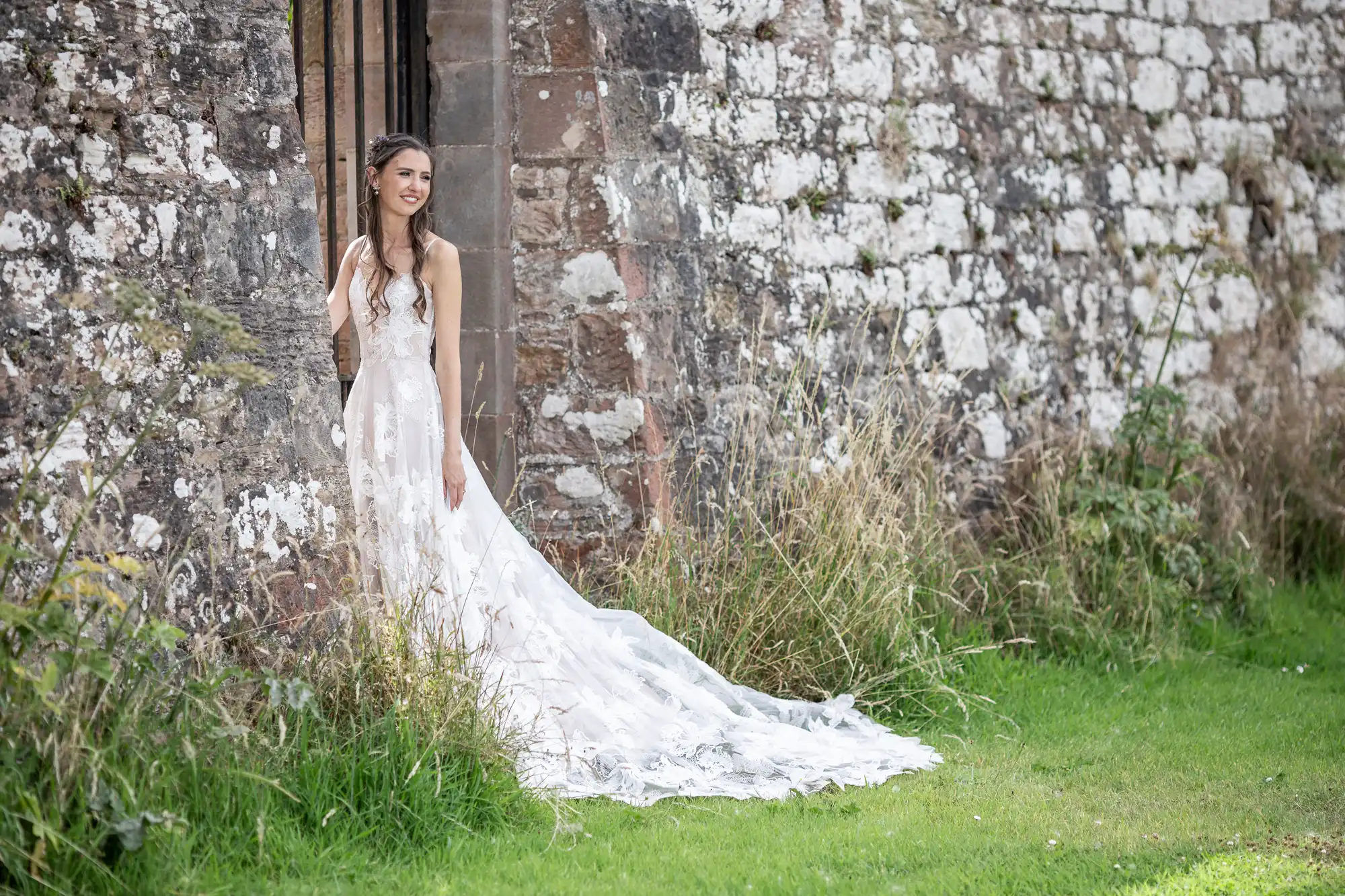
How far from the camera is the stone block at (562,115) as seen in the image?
17.5 ft

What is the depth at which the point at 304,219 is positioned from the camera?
3930mm

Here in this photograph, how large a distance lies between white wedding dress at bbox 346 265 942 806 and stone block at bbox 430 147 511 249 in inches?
31.4

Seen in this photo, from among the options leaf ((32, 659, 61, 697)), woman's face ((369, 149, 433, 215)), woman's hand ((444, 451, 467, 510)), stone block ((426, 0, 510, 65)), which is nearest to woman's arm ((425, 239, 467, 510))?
woman's hand ((444, 451, 467, 510))

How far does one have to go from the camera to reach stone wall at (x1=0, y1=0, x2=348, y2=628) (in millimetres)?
3449

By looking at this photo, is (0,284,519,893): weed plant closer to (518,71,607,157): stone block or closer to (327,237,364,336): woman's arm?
(327,237,364,336): woman's arm

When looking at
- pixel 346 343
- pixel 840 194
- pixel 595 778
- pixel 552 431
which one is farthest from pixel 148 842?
pixel 840 194

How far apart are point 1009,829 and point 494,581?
173cm

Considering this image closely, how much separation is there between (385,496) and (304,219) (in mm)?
969

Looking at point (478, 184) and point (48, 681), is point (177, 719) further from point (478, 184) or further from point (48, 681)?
point (478, 184)

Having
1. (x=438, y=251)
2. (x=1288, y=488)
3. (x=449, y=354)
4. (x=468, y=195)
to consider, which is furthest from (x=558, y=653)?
(x=1288, y=488)

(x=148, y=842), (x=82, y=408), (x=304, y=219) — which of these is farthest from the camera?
(x=304, y=219)

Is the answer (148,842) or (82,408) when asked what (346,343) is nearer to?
(82,408)

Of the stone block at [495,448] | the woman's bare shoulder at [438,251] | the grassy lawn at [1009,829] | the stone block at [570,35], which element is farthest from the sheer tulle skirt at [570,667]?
the stone block at [570,35]

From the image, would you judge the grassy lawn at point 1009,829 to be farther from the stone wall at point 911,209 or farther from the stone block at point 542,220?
the stone block at point 542,220
